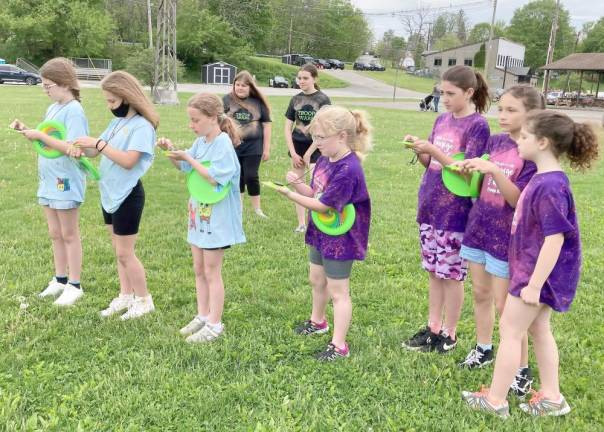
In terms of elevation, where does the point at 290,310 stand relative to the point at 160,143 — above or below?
below

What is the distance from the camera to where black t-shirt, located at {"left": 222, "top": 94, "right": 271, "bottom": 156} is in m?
6.39

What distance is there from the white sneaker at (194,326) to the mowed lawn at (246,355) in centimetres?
7

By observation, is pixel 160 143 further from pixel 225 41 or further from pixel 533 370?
pixel 225 41

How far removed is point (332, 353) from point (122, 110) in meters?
2.25

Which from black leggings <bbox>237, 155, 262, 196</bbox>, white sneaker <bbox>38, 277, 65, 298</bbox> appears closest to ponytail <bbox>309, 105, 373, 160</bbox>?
white sneaker <bbox>38, 277, 65, 298</bbox>

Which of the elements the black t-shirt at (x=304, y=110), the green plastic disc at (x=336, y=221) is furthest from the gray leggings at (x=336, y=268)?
the black t-shirt at (x=304, y=110)

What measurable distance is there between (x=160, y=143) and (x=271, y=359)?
1609 mm

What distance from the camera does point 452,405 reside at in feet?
10.1

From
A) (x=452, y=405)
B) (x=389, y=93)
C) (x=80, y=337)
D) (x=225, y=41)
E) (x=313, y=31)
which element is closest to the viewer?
(x=452, y=405)

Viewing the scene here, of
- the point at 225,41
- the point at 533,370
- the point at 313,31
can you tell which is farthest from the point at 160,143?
the point at 313,31

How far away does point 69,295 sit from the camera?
14.1 ft

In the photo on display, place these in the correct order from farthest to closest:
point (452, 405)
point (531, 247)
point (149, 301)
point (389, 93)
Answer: point (389, 93)
point (149, 301)
point (452, 405)
point (531, 247)

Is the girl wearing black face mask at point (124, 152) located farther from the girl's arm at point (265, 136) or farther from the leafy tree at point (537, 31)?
the leafy tree at point (537, 31)

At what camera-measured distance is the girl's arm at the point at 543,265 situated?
255cm
